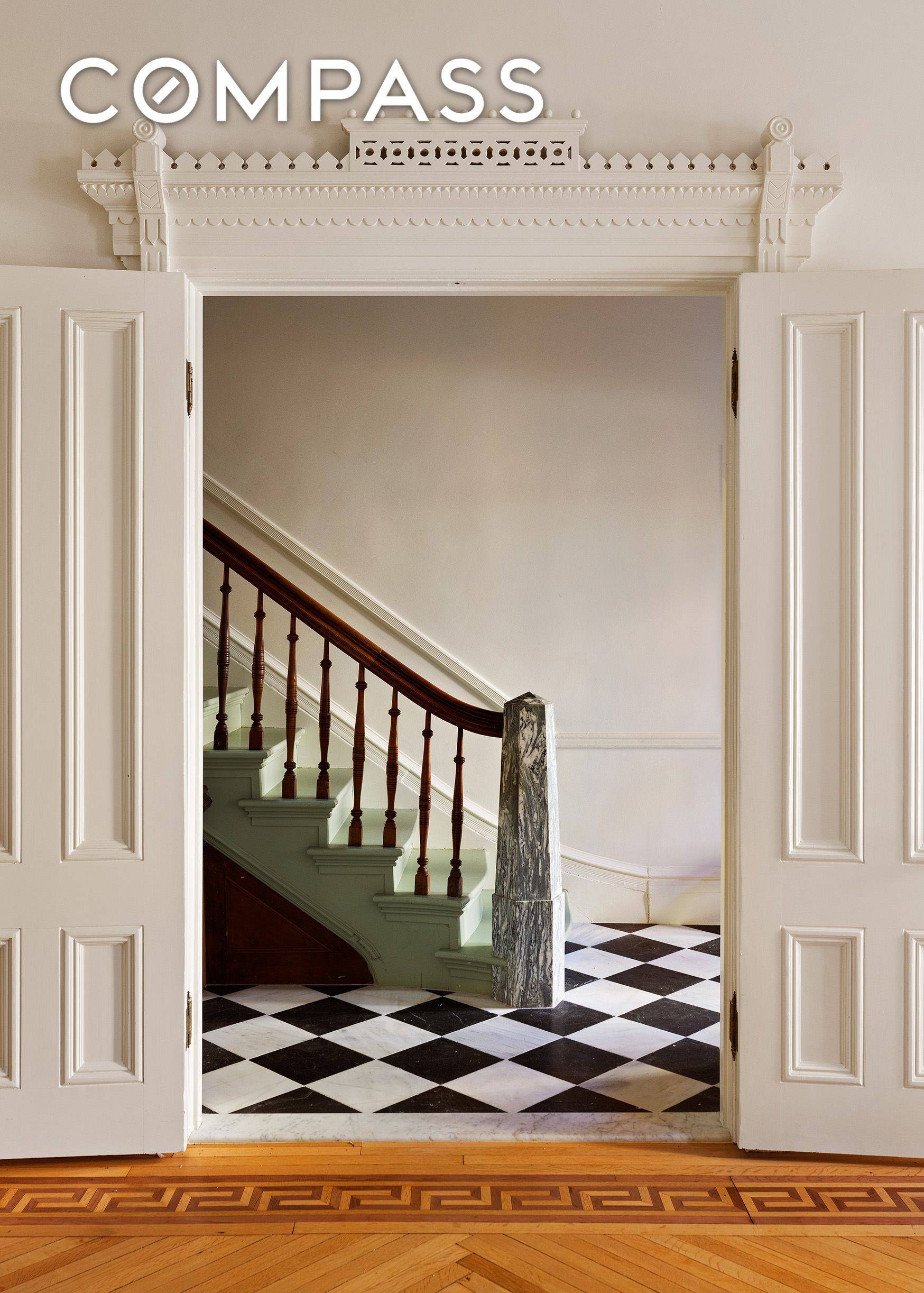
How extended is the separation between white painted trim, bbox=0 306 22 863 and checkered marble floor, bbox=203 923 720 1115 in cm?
110

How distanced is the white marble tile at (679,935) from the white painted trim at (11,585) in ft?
10.2

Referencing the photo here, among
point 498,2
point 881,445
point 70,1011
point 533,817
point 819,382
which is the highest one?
point 498,2

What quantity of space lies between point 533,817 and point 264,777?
115 centimetres

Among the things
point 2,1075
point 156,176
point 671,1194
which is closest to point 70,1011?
point 2,1075

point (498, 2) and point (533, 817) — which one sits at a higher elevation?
point (498, 2)

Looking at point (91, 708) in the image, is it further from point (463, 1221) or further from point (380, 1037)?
point (380, 1037)

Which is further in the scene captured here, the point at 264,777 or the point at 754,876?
the point at 264,777

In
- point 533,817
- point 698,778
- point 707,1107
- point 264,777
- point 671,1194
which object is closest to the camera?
point 671,1194

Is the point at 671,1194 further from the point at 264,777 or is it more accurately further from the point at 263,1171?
the point at 264,777

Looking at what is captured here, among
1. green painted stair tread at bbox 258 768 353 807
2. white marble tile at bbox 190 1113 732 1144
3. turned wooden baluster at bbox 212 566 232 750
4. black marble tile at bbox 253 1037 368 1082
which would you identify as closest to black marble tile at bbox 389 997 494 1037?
black marble tile at bbox 253 1037 368 1082

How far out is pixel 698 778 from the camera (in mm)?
5039

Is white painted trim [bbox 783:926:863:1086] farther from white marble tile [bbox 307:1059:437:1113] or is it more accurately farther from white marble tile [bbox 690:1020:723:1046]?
white marble tile [bbox 307:1059:437:1113]

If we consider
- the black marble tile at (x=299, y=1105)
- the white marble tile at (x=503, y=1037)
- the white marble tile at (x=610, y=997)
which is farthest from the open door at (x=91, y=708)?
the white marble tile at (x=610, y=997)

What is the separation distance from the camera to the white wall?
502 cm
